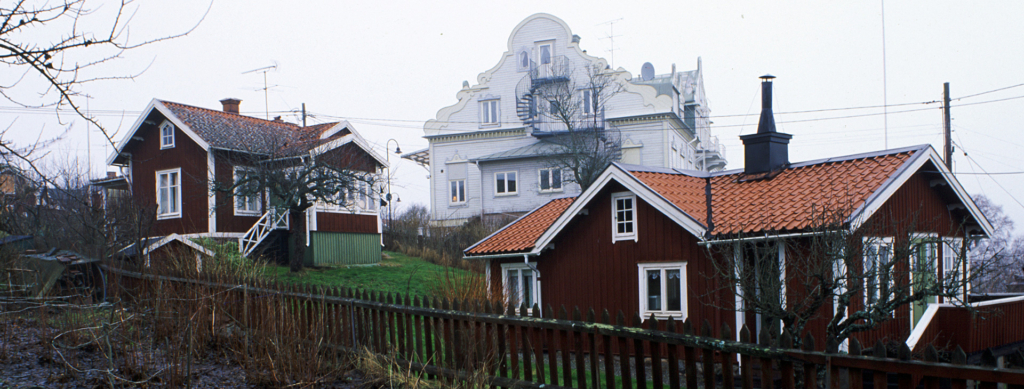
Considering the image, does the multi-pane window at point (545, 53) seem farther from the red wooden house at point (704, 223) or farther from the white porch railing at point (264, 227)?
the red wooden house at point (704, 223)

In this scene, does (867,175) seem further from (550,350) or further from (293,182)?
(293,182)

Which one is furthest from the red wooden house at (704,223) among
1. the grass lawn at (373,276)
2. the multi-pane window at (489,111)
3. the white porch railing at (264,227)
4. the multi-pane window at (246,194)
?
the multi-pane window at (489,111)

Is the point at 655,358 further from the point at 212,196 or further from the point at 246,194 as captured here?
the point at 212,196

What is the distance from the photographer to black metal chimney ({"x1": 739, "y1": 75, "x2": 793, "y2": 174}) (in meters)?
14.7

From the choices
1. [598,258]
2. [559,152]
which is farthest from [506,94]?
[598,258]

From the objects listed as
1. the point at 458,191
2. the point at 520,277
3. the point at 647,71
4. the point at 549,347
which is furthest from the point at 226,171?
the point at 647,71

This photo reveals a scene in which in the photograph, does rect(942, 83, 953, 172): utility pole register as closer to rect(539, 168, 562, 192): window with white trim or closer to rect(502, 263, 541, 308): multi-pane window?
rect(502, 263, 541, 308): multi-pane window

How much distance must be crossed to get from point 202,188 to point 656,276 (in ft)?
54.7

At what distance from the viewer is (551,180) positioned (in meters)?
38.3

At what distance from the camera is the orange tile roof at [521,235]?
52.2 feet

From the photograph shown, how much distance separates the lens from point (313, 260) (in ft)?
82.7

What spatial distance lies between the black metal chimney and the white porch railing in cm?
Result: 1527

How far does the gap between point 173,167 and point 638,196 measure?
713 inches

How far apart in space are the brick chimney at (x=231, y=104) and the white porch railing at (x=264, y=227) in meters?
7.10
